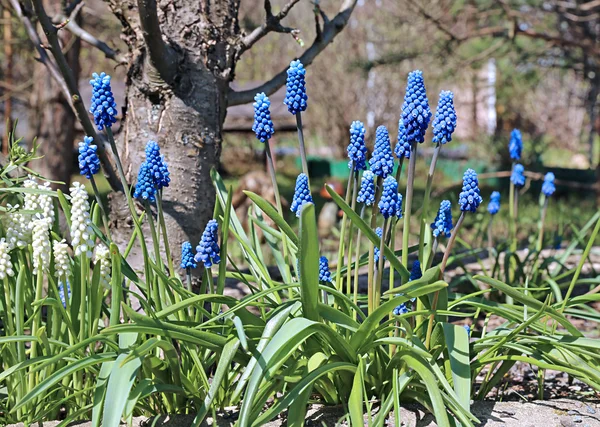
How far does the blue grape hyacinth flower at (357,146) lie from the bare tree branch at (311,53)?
3.33ft

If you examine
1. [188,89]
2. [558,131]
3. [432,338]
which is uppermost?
[558,131]

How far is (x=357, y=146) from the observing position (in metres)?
1.92

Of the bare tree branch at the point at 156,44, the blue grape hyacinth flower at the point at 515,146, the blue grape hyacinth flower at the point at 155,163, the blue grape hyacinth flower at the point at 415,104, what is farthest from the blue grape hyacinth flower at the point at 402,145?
the blue grape hyacinth flower at the point at 515,146

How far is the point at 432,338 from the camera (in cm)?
190

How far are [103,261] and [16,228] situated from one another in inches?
12.0

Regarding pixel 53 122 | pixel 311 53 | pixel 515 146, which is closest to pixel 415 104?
pixel 311 53

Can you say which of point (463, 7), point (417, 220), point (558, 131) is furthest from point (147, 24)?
point (558, 131)

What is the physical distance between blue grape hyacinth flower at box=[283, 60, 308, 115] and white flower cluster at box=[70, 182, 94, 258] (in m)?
0.60

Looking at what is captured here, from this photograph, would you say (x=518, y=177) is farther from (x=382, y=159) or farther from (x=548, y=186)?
(x=382, y=159)

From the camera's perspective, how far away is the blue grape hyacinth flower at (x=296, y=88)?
1.86m

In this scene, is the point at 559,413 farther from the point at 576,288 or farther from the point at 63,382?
the point at 576,288

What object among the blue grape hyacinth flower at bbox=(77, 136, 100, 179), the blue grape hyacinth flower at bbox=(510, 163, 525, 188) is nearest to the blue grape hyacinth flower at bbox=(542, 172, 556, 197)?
the blue grape hyacinth flower at bbox=(510, 163, 525, 188)

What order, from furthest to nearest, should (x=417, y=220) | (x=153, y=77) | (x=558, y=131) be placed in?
1. (x=558, y=131)
2. (x=417, y=220)
3. (x=153, y=77)

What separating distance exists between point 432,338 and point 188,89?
1.29m
